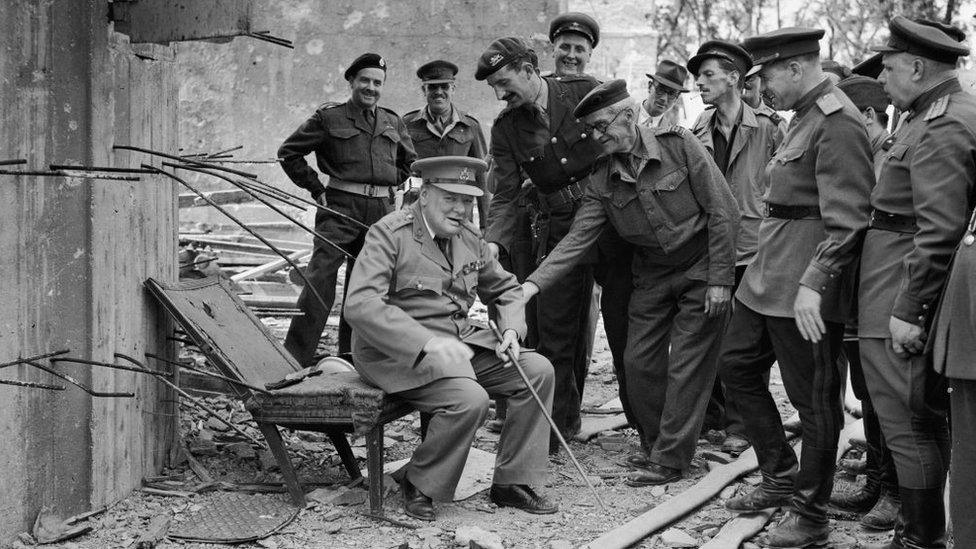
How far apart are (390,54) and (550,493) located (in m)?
9.76

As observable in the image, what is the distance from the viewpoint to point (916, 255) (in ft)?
14.3

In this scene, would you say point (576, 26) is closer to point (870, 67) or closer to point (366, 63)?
point (366, 63)

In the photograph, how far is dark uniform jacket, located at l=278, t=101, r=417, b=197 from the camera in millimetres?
8125

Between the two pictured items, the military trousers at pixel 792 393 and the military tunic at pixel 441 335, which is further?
the military tunic at pixel 441 335

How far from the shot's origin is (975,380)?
416 centimetres

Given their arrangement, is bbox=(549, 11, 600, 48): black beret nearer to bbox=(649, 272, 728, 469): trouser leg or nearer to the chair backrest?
bbox=(649, 272, 728, 469): trouser leg

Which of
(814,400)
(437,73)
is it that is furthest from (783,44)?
(437,73)

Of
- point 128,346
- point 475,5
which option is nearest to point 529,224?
point 128,346

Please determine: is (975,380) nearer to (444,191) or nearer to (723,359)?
(723,359)

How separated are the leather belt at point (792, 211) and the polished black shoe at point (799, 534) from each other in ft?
4.38

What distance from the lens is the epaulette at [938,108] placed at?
438cm

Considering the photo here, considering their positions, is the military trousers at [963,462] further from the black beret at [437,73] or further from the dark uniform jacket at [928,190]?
the black beret at [437,73]

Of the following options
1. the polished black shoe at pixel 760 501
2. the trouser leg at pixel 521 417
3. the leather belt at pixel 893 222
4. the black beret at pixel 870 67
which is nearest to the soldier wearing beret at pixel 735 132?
the black beret at pixel 870 67

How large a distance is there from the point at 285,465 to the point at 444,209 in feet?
4.88
